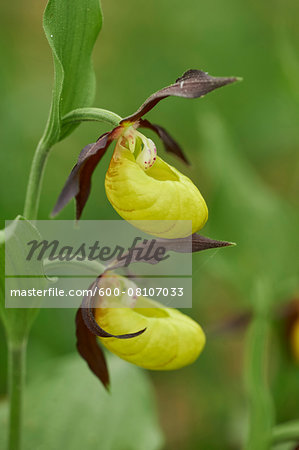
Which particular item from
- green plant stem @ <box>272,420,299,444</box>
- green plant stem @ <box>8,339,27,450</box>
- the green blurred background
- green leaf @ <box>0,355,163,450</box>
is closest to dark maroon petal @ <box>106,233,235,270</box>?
the green blurred background

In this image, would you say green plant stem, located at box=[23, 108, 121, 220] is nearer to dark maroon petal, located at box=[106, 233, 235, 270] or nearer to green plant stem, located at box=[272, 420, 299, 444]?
dark maroon petal, located at box=[106, 233, 235, 270]

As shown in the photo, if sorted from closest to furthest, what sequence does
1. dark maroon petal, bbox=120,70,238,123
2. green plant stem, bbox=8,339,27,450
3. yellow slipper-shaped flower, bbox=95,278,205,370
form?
dark maroon petal, bbox=120,70,238,123 → yellow slipper-shaped flower, bbox=95,278,205,370 → green plant stem, bbox=8,339,27,450

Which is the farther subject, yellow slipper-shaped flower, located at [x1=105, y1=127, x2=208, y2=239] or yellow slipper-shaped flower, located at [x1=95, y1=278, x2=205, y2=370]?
yellow slipper-shaped flower, located at [x1=95, y1=278, x2=205, y2=370]

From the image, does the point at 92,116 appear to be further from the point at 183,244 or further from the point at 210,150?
the point at 210,150

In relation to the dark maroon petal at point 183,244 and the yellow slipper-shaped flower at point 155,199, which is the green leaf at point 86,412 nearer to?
the dark maroon petal at point 183,244

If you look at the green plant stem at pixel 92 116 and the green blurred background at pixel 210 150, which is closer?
the green plant stem at pixel 92 116

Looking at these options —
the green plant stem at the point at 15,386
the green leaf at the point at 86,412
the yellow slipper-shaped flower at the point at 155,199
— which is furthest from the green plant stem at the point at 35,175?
the green leaf at the point at 86,412
